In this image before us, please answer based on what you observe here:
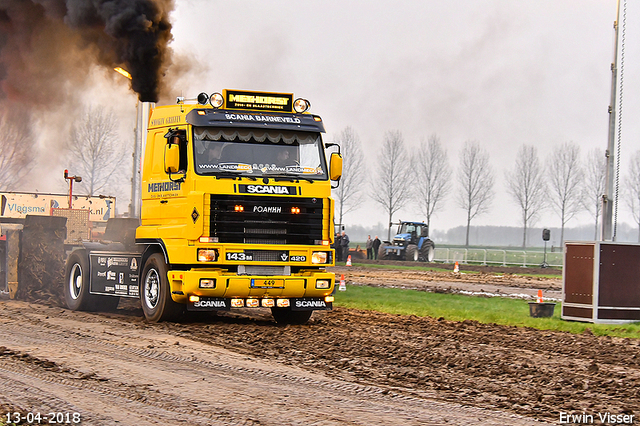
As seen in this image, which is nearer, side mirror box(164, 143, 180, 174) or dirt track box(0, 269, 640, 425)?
dirt track box(0, 269, 640, 425)

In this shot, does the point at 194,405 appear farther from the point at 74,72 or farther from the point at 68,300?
the point at 74,72

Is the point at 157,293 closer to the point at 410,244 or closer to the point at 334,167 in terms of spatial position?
the point at 334,167

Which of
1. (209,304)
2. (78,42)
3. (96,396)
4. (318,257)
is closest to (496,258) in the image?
(78,42)

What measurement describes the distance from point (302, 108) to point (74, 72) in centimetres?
851

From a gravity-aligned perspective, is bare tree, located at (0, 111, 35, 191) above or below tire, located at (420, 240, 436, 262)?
above

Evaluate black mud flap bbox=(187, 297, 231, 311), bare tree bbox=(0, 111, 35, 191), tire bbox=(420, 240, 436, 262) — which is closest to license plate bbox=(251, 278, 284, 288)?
black mud flap bbox=(187, 297, 231, 311)

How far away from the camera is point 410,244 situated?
150 feet

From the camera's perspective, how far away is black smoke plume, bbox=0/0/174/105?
→ 16688 mm

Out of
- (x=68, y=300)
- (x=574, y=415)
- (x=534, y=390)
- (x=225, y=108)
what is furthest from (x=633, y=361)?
(x=68, y=300)

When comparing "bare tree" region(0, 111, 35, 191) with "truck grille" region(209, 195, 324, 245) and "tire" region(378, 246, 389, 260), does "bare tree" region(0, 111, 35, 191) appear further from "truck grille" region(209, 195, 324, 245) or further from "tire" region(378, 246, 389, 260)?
"tire" region(378, 246, 389, 260)

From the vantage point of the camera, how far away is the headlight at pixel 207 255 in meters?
11.6

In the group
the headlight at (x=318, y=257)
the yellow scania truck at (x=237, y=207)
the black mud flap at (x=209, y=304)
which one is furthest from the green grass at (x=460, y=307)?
the black mud flap at (x=209, y=304)

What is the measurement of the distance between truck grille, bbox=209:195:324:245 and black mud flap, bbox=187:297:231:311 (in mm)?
1022

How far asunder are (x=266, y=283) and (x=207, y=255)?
1.11 metres
